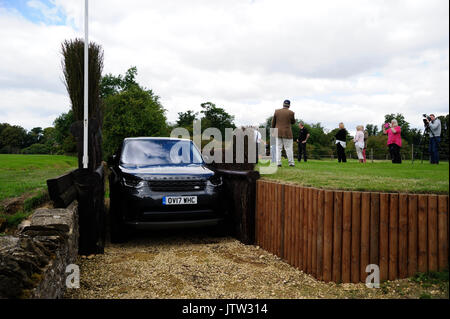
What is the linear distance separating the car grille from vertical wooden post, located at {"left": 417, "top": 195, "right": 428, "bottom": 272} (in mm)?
3701

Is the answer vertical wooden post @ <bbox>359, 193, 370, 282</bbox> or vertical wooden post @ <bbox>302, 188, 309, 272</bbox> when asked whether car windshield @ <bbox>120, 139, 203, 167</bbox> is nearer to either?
vertical wooden post @ <bbox>302, 188, 309, 272</bbox>

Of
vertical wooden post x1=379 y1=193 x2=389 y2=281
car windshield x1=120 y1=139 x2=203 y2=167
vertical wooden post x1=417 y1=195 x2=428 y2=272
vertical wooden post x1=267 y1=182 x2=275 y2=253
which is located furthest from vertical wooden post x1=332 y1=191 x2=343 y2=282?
car windshield x1=120 y1=139 x2=203 y2=167

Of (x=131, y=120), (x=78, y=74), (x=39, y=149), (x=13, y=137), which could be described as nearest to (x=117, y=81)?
(x=131, y=120)

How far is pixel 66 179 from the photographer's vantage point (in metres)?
6.09

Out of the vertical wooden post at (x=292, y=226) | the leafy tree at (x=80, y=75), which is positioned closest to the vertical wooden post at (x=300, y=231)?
the vertical wooden post at (x=292, y=226)

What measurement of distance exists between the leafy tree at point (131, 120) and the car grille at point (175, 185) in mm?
31961

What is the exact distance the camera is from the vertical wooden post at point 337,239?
192 inches

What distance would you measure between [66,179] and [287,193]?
356 cm

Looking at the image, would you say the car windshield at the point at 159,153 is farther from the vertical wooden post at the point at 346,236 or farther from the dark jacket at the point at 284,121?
the dark jacket at the point at 284,121

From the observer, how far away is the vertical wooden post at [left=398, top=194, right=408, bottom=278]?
4539 millimetres

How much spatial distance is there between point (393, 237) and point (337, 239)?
667mm

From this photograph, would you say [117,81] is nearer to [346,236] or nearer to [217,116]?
[217,116]

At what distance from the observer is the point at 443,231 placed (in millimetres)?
4363
